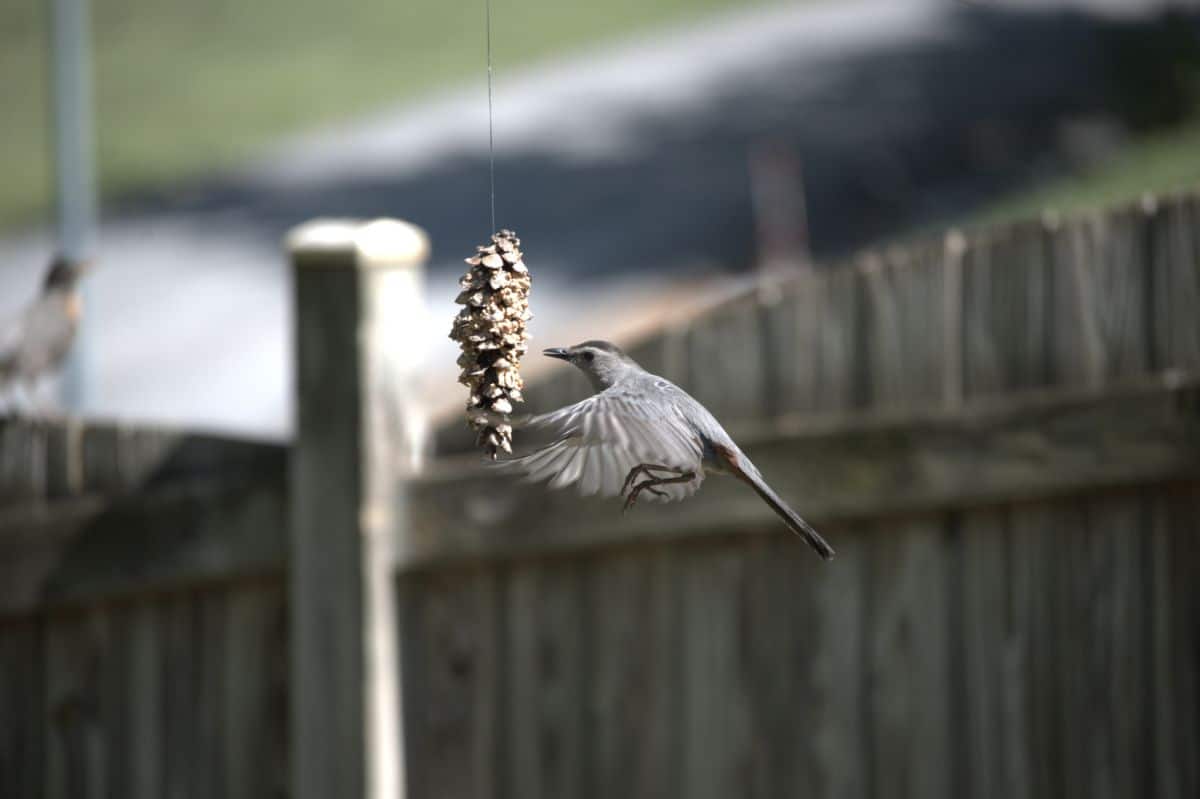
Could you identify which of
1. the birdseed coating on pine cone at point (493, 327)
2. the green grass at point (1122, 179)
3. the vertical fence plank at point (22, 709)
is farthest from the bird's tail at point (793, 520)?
the green grass at point (1122, 179)

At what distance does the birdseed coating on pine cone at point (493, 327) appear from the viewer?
8.34 ft

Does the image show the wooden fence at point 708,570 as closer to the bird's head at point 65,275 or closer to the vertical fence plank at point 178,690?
the vertical fence plank at point 178,690

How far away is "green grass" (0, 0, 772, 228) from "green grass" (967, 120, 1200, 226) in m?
8.42

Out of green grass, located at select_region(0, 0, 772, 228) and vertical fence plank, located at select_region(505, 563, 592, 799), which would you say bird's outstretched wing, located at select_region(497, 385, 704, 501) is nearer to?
vertical fence plank, located at select_region(505, 563, 592, 799)

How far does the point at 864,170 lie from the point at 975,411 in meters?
8.91

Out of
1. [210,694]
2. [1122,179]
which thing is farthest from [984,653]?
[1122,179]

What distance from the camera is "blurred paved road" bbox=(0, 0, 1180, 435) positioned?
10.4 m

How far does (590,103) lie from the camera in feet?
53.8

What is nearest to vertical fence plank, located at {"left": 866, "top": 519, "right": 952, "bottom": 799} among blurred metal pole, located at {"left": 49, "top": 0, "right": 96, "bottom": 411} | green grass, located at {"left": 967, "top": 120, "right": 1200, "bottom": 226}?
blurred metal pole, located at {"left": 49, "top": 0, "right": 96, "bottom": 411}

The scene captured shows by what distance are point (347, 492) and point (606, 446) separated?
1.60 meters

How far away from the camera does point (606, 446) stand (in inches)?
103

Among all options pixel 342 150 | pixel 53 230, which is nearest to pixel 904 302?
pixel 53 230

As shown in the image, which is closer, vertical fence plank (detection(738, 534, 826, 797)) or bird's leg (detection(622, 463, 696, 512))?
bird's leg (detection(622, 463, 696, 512))

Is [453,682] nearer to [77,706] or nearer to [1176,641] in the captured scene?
[77,706]
